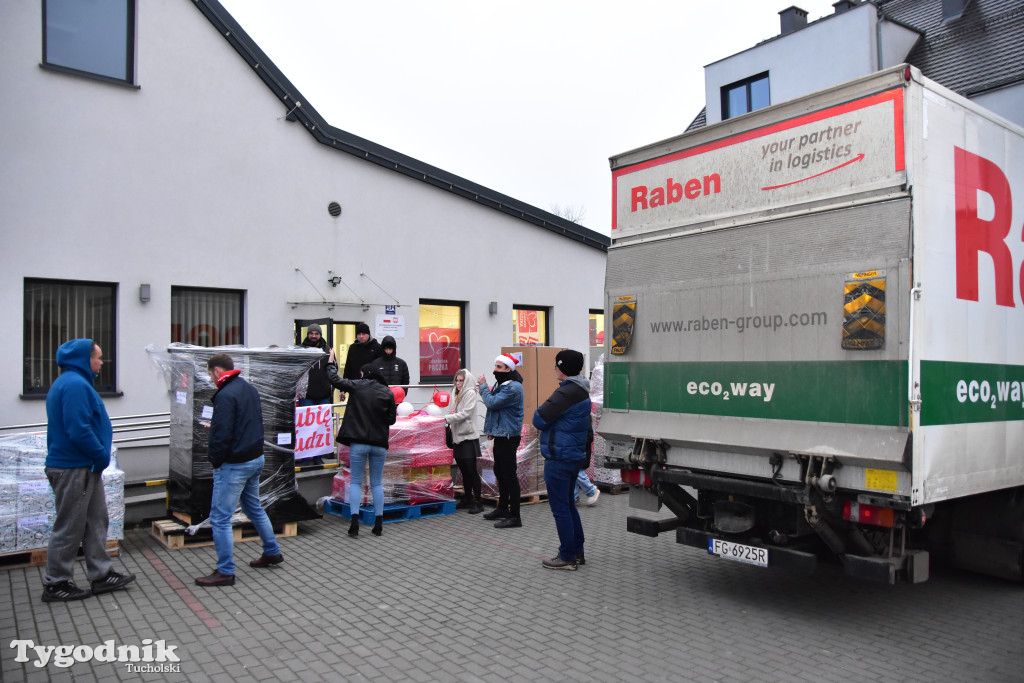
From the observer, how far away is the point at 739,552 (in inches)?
216

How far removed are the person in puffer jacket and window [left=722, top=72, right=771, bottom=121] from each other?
589 inches

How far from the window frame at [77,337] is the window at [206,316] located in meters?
0.79

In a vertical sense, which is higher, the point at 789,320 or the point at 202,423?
the point at 789,320

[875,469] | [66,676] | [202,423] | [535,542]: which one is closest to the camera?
[66,676]

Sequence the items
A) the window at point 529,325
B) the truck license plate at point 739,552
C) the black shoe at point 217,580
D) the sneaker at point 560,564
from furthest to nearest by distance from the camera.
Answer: the window at point 529,325
the sneaker at point 560,564
the black shoe at point 217,580
the truck license plate at point 739,552

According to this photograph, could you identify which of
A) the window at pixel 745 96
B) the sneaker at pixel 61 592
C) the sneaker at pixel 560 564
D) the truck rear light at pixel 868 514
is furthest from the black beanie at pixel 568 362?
the window at pixel 745 96

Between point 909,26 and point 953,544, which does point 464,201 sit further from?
point 909,26

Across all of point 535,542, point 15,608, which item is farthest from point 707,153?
point 15,608

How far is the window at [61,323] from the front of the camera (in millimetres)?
9914

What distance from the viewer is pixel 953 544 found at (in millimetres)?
5906

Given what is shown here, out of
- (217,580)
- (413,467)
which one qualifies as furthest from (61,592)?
(413,467)

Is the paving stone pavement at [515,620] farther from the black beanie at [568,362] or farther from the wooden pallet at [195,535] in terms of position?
the black beanie at [568,362]

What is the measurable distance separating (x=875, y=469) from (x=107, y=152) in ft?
33.7

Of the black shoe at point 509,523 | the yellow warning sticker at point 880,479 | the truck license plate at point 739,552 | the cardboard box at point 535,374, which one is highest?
the cardboard box at point 535,374
